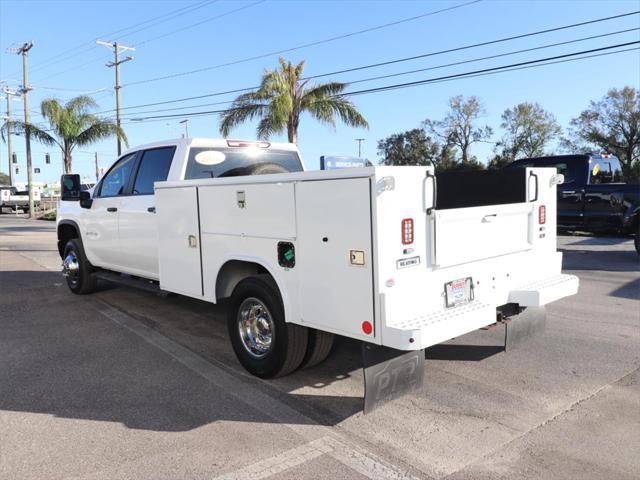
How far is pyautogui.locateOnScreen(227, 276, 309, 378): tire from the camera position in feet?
14.1

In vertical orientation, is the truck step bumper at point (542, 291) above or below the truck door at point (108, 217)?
below

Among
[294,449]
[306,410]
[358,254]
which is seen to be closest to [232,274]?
[306,410]

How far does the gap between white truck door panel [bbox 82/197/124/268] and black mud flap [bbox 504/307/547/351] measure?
15.6ft

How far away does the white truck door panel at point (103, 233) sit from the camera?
23.0ft

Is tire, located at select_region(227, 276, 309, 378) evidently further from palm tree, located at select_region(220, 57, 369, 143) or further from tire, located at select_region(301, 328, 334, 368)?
palm tree, located at select_region(220, 57, 369, 143)

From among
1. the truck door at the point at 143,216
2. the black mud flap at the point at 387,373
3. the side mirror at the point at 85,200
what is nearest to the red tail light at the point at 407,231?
the black mud flap at the point at 387,373

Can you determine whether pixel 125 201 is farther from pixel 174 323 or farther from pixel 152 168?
pixel 174 323

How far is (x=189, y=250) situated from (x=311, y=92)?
17741mm

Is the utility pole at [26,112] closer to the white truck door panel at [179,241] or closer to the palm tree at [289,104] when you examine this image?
the palm tree at [289,104]

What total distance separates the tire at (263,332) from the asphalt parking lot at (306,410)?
0.18 metres

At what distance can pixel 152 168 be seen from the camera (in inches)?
250

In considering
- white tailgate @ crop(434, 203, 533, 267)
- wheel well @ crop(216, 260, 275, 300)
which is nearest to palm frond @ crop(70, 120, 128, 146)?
wheel well @ crop(216, 260, 275, 300)

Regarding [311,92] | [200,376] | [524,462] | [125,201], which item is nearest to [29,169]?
[311,92]

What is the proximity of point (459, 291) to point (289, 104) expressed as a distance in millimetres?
18149
